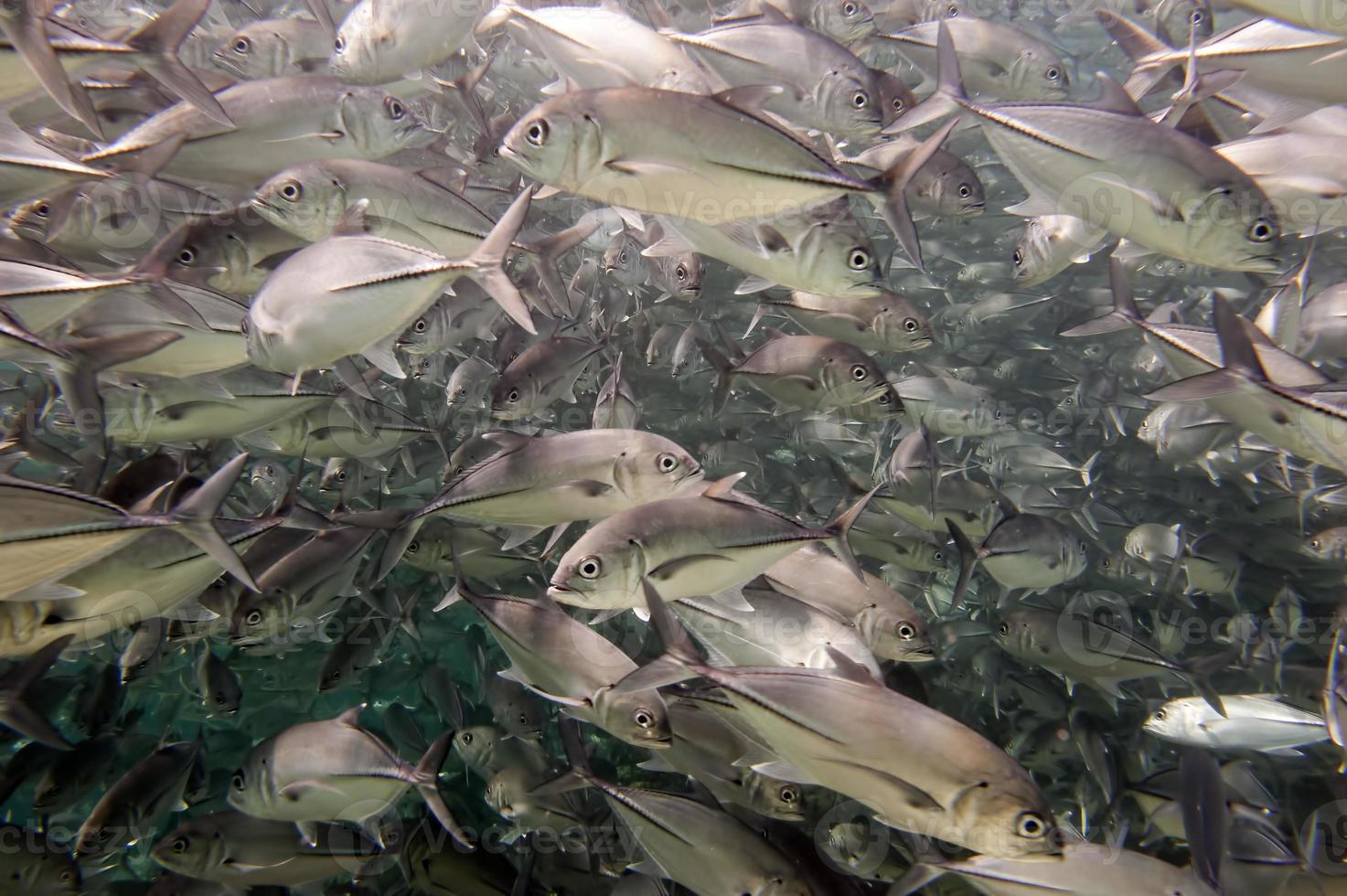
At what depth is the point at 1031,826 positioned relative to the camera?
66.2 inches

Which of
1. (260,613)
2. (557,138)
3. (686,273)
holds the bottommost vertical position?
(260,613)

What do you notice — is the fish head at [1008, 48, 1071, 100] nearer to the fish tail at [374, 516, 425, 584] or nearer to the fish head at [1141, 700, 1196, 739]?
the fish head at [1141, 700, 1196, 739]

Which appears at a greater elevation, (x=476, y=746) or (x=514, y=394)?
(x=514, y=394)

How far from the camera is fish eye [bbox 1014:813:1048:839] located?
5.50 feet

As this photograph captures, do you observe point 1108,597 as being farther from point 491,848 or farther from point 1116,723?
point 491,848

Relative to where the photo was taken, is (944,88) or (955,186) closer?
(944,88)

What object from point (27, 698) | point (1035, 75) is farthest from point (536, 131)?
point (1035, 75)

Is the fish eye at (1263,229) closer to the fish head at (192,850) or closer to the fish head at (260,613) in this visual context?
the fish head at (260,613)

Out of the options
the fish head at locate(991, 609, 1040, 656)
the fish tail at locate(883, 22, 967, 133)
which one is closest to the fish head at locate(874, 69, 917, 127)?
the fish tail at locate(883, 22, 967, 133)

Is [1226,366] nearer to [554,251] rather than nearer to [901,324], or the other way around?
[901,324]

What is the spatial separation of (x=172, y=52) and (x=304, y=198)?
52 cm

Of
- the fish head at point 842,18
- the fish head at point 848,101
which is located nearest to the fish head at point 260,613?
the fish head at point 848,101

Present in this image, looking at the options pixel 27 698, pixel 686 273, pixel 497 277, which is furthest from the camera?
pixel 686 273

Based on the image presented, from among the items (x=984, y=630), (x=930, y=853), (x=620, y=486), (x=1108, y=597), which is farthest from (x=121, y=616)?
(x=1108, y=597)
